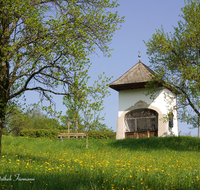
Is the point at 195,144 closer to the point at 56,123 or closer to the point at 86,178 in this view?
the point at 56,123

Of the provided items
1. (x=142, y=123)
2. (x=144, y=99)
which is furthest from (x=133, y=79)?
(x=142, y=123)

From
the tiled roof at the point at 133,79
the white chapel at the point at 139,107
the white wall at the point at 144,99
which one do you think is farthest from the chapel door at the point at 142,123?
the tiled roof at the point at 133,79

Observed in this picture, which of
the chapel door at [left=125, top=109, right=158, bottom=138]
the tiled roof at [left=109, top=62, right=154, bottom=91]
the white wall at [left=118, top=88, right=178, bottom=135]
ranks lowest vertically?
the chapel door at [left=125, top=109, right=158, bottom=138]

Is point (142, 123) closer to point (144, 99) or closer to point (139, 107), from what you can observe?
point (139, 107)

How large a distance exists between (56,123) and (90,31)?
4.00 m

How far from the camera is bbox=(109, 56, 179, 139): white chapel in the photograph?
22.4 metres

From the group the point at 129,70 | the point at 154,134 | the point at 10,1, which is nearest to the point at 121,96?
the point at 129,70

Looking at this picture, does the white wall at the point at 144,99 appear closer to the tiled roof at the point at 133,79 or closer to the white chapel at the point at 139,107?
the white chapel at the point at 139,107

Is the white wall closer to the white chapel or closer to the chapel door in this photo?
the white chapel

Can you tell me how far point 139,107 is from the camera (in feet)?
75.5

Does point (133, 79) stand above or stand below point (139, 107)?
above

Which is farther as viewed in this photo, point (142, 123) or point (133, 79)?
point (142, 123)

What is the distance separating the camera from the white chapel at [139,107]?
22.4m

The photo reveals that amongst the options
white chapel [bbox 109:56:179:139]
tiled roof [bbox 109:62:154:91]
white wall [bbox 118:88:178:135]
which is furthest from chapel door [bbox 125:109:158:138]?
tiled roof [bbox 109:62:154:91]
